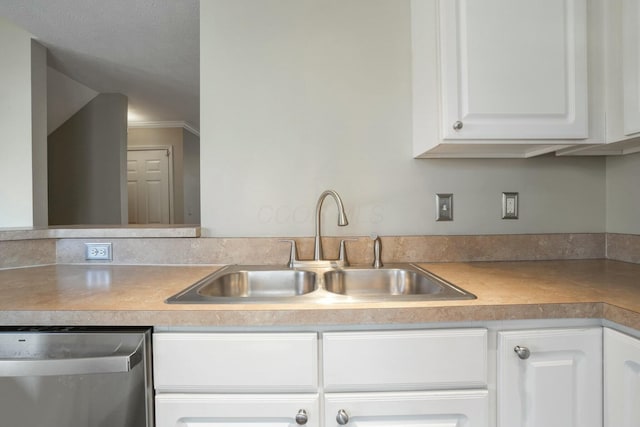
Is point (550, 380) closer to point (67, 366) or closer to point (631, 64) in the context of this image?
point (631, 64)

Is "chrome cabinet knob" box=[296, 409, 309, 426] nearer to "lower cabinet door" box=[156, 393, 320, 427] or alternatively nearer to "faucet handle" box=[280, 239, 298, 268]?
"lower cabinet door" box=[156, 393, 320, 427]

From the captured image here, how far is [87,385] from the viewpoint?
0.75 m

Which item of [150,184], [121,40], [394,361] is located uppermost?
[121,40]

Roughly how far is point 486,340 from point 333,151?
916 millimetres

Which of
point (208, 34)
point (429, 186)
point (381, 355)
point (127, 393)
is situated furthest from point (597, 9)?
point (127, 393)

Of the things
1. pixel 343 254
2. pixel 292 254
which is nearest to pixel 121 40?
pixel 292 254

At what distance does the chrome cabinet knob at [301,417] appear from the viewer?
2.50ft

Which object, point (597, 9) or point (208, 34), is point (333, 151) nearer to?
point (208, 34)

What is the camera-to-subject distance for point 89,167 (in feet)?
11.5

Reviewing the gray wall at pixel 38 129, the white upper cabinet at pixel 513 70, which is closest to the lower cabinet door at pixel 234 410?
the white upper cabinet at pixel 513 70

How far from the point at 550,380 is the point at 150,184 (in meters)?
4.99

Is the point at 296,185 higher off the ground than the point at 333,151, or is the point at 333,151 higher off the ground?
the point at 333,151

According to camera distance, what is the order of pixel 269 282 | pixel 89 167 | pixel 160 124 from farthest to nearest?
1. pixel 160 124
2. pixel 89 167
3. pixel 269 282

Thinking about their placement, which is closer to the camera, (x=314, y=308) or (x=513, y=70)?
(x=314, y=308)
